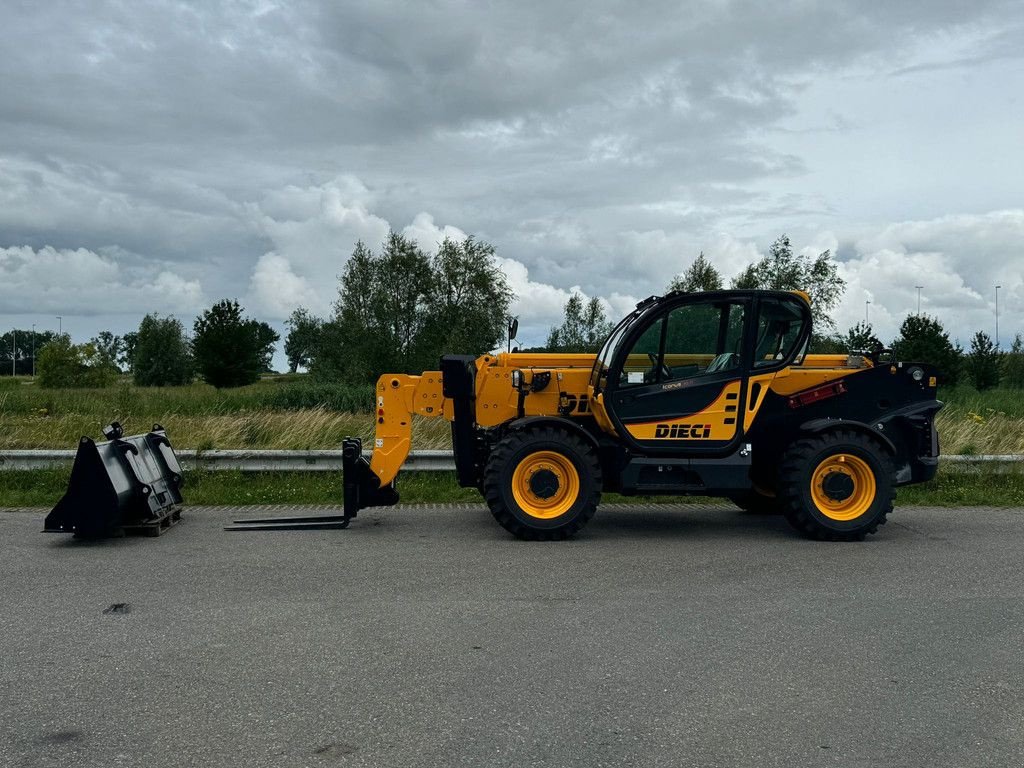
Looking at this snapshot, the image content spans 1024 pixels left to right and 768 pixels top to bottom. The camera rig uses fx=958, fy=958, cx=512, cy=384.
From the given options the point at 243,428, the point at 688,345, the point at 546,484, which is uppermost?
the point at 688,345

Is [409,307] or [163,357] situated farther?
[163,357]

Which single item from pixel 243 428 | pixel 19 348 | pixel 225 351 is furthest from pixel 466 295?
pixel 19 348

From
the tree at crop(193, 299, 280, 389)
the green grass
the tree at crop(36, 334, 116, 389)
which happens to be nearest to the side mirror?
the green grass

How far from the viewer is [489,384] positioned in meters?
9.63

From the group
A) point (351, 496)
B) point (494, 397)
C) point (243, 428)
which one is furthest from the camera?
point (243, 428)

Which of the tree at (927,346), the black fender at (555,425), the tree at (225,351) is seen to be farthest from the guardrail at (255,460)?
the tree at (225,351)

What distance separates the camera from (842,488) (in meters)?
9.08

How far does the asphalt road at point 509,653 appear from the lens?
4.13m

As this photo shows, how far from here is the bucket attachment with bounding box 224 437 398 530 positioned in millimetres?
9453

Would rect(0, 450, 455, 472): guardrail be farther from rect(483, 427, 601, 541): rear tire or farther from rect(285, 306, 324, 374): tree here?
rect(285, 306, 324, 374): tree

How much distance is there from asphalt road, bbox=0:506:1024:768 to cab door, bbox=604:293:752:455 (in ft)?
3.30

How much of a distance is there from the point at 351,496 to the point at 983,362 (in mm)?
42000

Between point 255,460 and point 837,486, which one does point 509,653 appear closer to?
point 837,486

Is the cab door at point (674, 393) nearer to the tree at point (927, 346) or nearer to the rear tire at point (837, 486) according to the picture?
the rear tire at point (837, 486)
